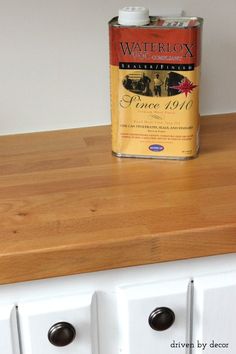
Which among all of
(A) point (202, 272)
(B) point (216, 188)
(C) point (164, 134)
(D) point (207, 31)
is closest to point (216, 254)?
(A) point (202, 272)

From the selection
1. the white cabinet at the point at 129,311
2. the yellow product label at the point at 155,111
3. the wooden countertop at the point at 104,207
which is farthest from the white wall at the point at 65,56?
the white cabinet at the point at 129,311

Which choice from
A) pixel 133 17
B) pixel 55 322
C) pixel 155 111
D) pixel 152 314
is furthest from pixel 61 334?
pixel 133 17

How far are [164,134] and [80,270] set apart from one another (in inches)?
14.2

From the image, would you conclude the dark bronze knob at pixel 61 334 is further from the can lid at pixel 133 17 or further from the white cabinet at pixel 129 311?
the can lid at pixel 133 17

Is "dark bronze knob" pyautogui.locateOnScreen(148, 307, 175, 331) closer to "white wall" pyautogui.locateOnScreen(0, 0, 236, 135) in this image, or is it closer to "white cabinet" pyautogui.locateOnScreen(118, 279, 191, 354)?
"white cabinet" pyautogui.locateOnScreen(118, 279, 191, 354)

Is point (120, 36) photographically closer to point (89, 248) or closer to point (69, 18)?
point (69, 18)

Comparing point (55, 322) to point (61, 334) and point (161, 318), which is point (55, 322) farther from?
point (161, 318)

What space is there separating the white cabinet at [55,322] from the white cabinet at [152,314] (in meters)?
0.06

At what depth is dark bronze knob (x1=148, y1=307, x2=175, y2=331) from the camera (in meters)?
0.92

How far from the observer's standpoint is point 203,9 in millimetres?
1301

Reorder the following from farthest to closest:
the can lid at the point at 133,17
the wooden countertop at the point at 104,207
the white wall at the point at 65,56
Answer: the white wall at the point at 65,56
the can lid at the point at 133,17
the wooden countertop at the point at 104,207

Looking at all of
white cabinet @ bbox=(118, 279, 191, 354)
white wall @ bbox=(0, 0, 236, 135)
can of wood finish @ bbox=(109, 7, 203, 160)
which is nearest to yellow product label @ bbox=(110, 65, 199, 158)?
can of wood finish @ bbox=(109, 7, 203, 160)

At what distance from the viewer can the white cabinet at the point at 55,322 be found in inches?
34.8

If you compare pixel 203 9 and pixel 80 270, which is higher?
pixel 203 9
